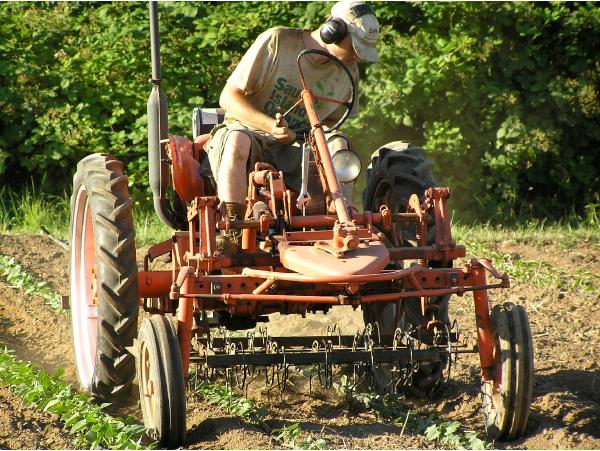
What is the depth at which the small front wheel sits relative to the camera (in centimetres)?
490

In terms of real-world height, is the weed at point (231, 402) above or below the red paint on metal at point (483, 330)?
below

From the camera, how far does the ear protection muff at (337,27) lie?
6129mm

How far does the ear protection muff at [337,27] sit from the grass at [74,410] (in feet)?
7.83

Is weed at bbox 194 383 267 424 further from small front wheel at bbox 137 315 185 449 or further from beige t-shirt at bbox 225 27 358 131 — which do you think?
beige t-shirt at bbox 225 27 358 131

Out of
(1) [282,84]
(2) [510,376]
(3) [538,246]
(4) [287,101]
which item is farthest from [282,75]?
(3) [538,246]

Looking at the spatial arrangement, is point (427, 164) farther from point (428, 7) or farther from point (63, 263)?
point (428, 7)

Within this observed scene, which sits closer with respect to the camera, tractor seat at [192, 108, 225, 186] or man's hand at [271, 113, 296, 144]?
man's hand at [271, 113, 296, 144]

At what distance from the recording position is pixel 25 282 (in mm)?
8234

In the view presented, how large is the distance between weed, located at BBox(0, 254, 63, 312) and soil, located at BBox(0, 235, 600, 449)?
81mm

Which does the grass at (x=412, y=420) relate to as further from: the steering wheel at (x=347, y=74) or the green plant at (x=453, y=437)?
the steering wheel at (x=347, y=74)

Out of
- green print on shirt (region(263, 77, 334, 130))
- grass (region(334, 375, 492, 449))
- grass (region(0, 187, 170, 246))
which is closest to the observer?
grass (region(334, 375, 492, 449))

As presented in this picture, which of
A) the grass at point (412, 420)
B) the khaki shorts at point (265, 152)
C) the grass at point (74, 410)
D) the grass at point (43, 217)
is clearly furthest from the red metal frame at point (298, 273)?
the grass at point (43, 217)

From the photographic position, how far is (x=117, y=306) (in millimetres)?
5469

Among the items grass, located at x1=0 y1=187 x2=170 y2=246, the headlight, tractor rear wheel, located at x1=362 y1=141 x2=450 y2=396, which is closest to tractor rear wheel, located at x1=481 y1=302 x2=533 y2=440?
tractor rear wheel, located at x1=362 y1=141 x2=450 y2=396
